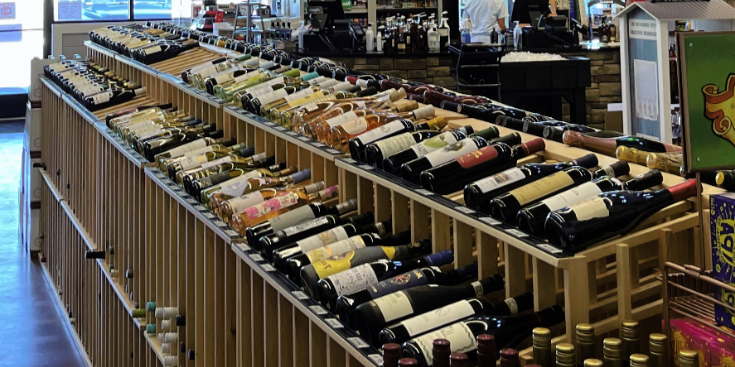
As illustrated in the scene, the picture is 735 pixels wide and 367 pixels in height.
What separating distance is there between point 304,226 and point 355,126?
1.14 ft

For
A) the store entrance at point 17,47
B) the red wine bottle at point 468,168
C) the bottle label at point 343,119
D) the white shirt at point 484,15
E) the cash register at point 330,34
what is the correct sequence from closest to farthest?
the red wine bottle at point 468,168
the bottle label at point 343,119
the cash register at point 330,34
the white shirt at point 484,15
the store entrance at point 17,47

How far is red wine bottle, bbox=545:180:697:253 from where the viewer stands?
156 centimetres

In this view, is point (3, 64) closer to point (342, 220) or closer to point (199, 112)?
point (199, 112)

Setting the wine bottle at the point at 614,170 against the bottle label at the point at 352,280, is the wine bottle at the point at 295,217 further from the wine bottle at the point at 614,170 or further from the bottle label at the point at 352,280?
the wine bottle at the point at 614,170

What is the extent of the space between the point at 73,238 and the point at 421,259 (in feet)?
14.5

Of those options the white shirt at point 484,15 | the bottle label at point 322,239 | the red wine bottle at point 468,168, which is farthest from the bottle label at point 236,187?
the white shirt at point 484,15

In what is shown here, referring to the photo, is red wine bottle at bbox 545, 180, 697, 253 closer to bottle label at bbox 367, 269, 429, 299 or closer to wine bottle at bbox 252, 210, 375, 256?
bottle label at bbox 367, 269, 429, 299

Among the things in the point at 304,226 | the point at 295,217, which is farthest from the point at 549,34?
the point at 304,226

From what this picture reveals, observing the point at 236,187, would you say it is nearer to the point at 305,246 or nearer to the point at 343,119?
the point at 343,119

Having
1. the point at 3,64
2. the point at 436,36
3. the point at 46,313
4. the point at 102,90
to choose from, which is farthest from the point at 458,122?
the point at 3,64

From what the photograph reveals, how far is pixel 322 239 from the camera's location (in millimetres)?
2305

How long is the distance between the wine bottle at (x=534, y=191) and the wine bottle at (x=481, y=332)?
0.67 ft

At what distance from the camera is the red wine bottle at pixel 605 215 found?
1.56 m

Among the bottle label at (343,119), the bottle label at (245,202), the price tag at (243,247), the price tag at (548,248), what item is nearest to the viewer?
the price tag at (548,248)
